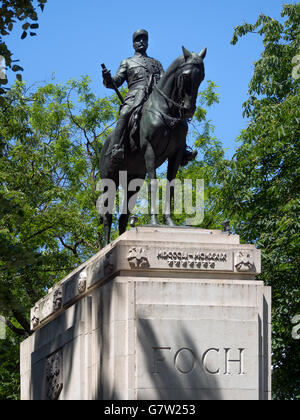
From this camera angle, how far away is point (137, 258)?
52.1 ft

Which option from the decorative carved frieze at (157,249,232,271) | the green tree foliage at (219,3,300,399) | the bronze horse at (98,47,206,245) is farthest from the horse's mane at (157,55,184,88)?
the green tree foliage at (219,3,300,399)

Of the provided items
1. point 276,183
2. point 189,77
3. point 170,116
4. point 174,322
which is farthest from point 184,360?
point 276,183

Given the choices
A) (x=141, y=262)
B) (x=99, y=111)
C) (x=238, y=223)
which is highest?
(x=99, y=111)

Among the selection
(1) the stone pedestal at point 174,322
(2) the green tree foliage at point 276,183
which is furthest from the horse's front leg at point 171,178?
(2) the green tree foliage at point 276,183

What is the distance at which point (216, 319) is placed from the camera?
1569 centimetres

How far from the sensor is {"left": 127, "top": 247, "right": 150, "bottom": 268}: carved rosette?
1587 centimetres

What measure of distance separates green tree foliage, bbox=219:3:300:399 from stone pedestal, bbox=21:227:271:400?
949 cm

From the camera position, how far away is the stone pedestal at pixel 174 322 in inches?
606

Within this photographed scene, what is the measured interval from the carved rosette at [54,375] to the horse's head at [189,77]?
471 cm

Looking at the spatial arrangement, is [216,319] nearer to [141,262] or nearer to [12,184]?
[141,262]

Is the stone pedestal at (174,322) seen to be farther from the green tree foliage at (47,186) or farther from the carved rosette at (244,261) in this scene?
the green tree foliage at (47,186)

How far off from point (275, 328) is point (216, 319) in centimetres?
1042

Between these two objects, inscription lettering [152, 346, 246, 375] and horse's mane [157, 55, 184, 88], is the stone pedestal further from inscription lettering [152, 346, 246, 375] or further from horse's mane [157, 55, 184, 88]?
horse's mane [157, 55, 184, 88]

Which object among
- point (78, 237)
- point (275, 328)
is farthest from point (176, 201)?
point (275, 328)
